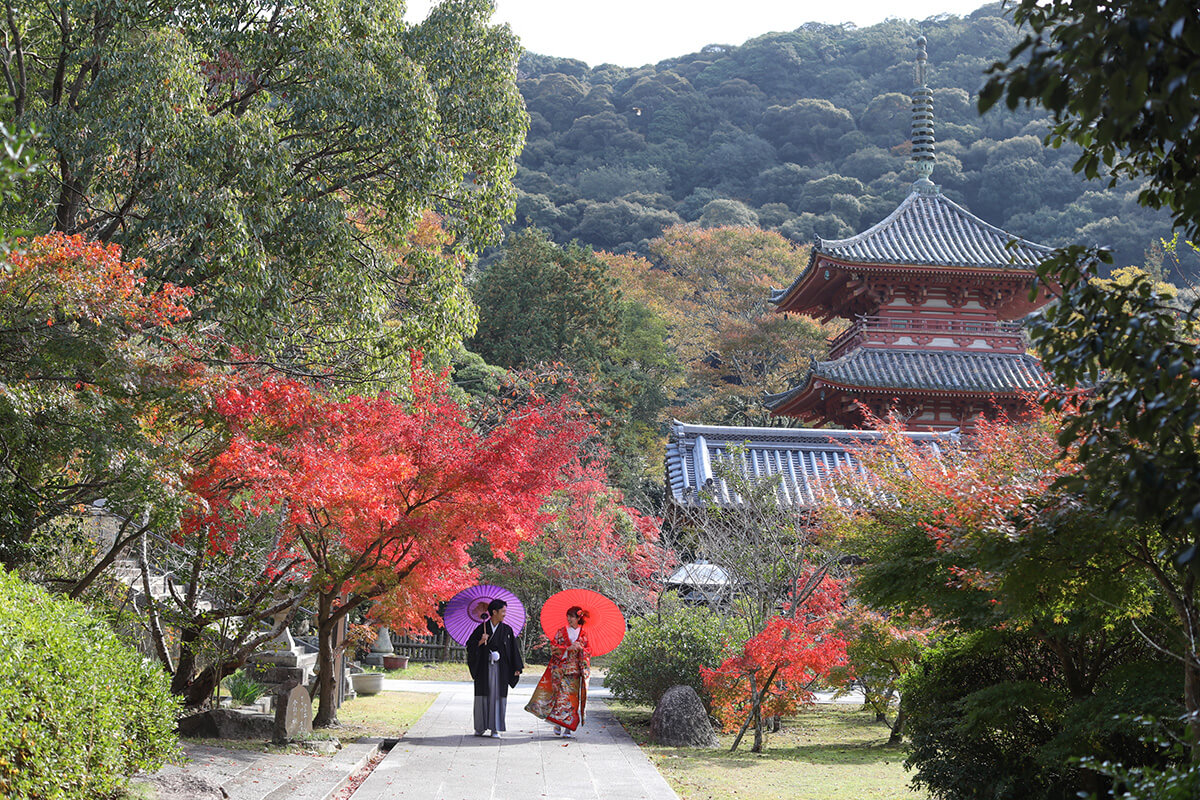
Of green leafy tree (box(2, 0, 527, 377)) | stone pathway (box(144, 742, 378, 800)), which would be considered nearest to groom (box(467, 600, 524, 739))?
stone pathway (box(144, 742, 378, 800))

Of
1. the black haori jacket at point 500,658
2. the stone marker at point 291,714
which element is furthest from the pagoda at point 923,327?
the stone marker at point 291,714

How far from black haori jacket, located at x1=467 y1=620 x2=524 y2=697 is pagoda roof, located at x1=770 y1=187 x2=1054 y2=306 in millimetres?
11207

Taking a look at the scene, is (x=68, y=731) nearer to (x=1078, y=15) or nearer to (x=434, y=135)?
(x=1078, y=15)

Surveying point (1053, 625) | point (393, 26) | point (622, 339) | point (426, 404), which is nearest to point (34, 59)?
point (393, 26)

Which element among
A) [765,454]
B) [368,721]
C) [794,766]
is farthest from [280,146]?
[765,454]

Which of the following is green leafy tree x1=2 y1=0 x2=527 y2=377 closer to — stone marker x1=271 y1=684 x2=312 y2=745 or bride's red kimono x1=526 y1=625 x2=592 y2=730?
stone marker x1=271 y1=684 x2=312 y2=745

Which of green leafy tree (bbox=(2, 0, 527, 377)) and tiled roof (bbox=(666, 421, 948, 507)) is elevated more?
green leafy tree (bbox=(2, 0, 527, 377))

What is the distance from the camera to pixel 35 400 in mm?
5750

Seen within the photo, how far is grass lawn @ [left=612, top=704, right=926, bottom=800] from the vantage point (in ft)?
24.8

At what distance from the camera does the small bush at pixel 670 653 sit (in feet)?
36.1

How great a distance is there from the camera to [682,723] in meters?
9.87

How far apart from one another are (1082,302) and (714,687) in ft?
27.1

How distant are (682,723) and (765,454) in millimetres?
6944

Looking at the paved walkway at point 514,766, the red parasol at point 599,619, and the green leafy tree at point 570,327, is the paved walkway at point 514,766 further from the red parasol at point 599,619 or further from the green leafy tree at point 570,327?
the green leafy tree at point 570,327
